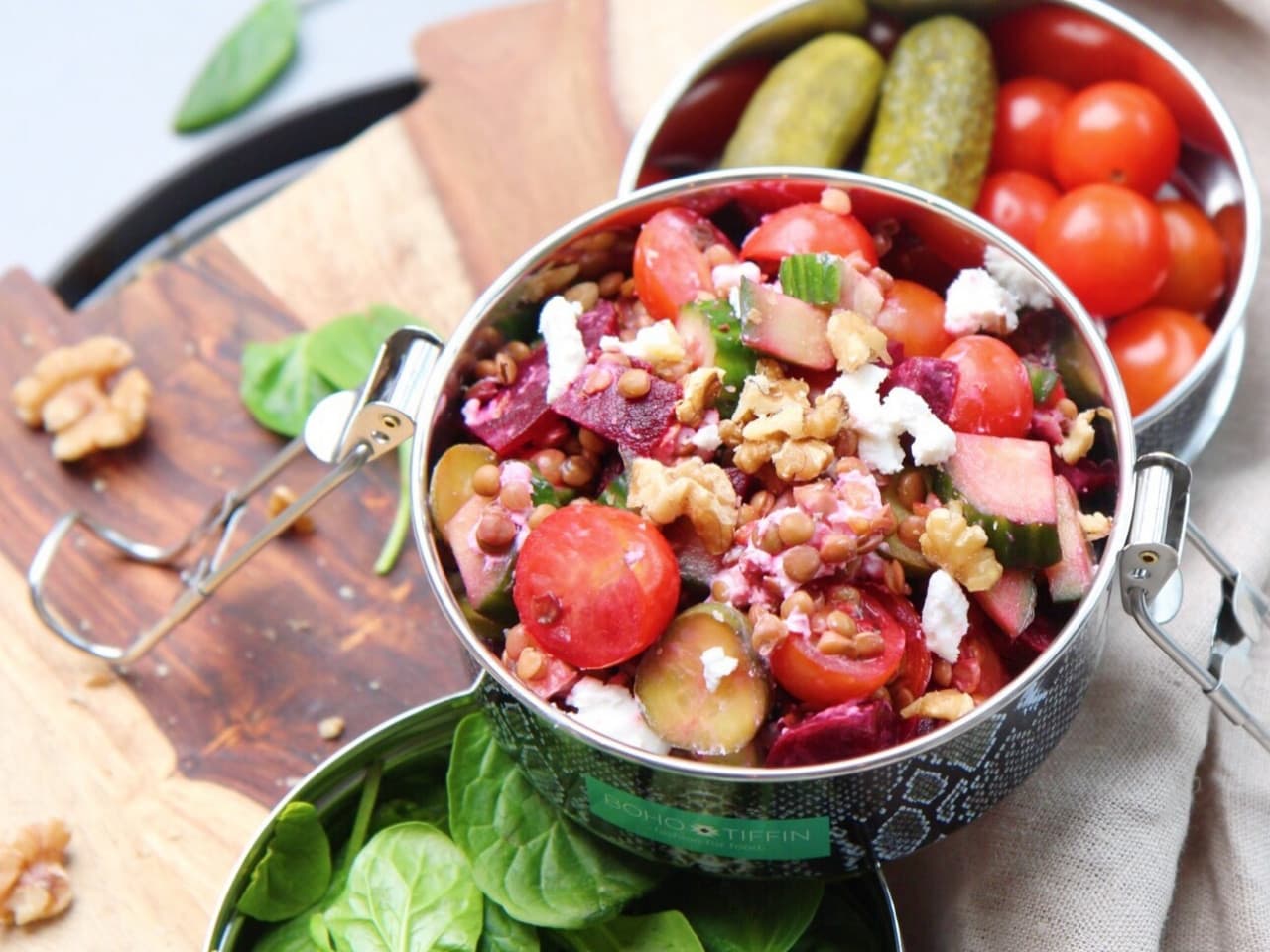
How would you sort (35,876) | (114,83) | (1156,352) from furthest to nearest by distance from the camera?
(114,83)
(1156,352)
(35,876)

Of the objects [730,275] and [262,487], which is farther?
[262,487]

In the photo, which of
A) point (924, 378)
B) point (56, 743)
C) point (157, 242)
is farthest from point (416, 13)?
point (924, 378)

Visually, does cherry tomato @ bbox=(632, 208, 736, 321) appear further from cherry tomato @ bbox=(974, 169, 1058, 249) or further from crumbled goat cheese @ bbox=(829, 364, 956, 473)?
cherry tomato @ bbox=(974, 169, 1058, 249)

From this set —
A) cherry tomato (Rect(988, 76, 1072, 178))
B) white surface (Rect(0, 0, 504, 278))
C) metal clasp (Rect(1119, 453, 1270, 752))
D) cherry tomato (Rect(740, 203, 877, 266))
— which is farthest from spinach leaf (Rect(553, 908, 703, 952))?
white surface (Rect(0, 0, 504, 278))

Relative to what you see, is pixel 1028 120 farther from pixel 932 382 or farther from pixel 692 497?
pixel 692 497

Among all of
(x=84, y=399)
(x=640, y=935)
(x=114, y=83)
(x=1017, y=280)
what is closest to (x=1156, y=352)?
(x=1017, y=280)
